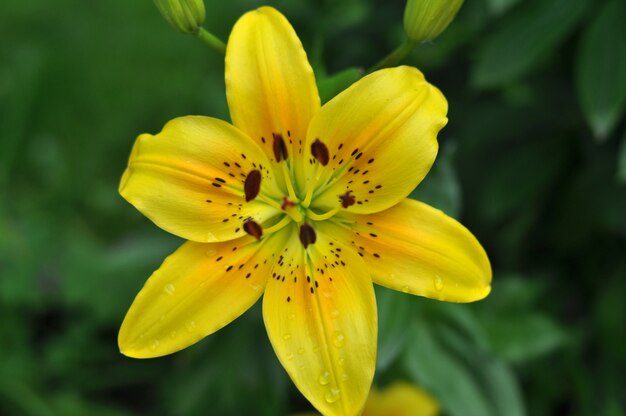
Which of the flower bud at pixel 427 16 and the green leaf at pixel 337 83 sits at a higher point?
the flower bud at pixel 427 16

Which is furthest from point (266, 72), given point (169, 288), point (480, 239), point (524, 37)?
point (480, 239)

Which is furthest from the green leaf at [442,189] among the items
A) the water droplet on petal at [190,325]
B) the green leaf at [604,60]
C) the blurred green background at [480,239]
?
the water droplet on petal at [190,325]

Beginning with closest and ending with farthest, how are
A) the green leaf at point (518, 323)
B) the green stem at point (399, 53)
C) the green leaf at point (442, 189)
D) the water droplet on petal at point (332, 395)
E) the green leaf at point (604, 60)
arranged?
1. the water droplet on petal at point (332, 395)
2. the green stem at point (399, 53)
3. the green leaf at point (442, 189)
4. the green leaf at point (604, 60)
5. the green leaf at point (518, 323)

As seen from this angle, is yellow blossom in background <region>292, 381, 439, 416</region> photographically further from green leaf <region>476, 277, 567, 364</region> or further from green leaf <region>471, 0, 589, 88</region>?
green leaf <region>471, 0, 589, 88</region>

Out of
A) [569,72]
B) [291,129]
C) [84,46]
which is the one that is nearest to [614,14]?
[569,72]

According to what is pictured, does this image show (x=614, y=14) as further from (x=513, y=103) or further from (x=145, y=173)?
(x=145, y=173)

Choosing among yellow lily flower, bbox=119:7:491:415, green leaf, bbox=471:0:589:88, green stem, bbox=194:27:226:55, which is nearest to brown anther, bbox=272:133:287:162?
yellow lily flower, bbox=119:7:491:415

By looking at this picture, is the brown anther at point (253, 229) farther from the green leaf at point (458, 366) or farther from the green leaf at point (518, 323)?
the green leaf at point (518, 323)

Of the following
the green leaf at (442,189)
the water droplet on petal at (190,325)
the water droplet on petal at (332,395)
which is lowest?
the green leaf at (442,189)
